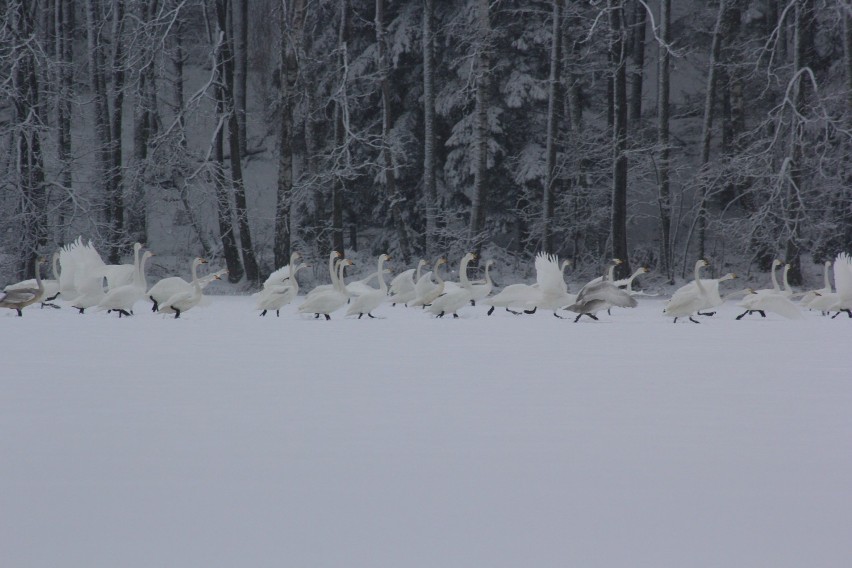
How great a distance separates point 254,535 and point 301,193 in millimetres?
16999

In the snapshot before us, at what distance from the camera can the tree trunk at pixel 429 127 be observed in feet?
69.3

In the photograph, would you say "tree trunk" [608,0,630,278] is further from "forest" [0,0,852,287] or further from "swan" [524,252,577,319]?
"swan" [524,252,577,319]

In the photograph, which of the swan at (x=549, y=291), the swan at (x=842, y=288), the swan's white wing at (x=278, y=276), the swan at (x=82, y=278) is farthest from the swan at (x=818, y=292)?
the swan at (x=82, y=278)

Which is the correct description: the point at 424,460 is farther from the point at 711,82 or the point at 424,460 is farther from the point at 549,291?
the point at 711,82

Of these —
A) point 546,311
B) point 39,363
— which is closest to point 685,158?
point 546,311

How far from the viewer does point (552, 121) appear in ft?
67.4

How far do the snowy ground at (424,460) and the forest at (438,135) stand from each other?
12037 millimetres

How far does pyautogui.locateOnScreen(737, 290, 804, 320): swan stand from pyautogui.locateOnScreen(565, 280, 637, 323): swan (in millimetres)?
1851

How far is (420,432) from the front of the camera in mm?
4785

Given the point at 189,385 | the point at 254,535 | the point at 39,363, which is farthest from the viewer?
the point at 39,363

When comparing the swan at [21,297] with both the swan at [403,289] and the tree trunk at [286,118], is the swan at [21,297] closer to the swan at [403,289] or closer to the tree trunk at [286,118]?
the swan at [403,289]

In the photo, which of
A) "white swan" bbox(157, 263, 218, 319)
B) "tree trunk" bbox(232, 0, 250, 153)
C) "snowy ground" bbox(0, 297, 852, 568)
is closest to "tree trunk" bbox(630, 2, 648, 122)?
"tree trunk" bbox(232, 0, 250, 153)

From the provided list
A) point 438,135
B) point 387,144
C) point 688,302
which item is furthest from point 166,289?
point 438,135

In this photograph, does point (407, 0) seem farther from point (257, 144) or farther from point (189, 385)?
point (189, 385)
